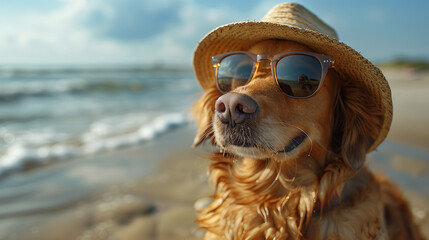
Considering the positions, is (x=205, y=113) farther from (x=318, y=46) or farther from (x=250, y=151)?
(x=318, y=46)

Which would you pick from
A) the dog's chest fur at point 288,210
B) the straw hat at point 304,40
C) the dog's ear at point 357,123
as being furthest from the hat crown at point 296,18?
the dog's chest fur at point 288,210

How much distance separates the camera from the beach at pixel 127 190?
304cm

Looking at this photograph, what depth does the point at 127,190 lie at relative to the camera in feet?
12.6

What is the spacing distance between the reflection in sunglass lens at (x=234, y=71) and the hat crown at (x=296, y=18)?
27 centimetres

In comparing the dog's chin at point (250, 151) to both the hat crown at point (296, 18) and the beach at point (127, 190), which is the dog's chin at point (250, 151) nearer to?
the beach at point (127, 190)

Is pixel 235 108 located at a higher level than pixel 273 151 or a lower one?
higher

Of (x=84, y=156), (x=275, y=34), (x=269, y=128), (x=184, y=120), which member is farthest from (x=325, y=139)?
(x=184, y=120)

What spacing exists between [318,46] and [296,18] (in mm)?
206

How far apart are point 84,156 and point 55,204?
1583mm

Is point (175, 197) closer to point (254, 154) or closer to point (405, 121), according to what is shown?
point (254, 154)

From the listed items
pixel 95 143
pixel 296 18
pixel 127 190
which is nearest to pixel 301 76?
pixel 296 18

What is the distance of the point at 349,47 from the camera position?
1.62 m

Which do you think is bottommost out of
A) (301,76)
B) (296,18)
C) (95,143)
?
(95,143)

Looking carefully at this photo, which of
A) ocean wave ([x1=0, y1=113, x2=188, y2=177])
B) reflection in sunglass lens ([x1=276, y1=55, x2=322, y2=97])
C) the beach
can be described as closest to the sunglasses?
reflection in sunglass lens ([x1=276, y1=55, x2=322, y2=97])
